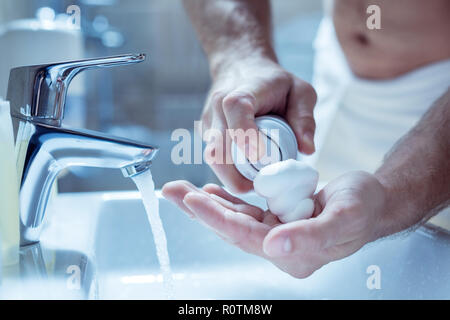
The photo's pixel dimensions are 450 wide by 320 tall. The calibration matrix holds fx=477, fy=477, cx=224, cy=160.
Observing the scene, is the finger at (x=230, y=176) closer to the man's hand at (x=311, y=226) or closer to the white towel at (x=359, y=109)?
the man's hand at (x=311, y=226)

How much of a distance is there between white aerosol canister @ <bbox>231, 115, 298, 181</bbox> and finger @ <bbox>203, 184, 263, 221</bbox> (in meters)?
0.03

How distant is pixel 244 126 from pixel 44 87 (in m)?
0.16

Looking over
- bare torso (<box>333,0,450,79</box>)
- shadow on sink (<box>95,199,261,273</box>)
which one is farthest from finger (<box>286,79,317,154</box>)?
bare torso (<box>333,0,450,79</box>)

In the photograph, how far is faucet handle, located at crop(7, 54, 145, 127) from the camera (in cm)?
34

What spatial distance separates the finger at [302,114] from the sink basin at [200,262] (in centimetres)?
9

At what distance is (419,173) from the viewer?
439mm

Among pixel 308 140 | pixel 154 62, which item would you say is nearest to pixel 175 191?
pixel 308 140

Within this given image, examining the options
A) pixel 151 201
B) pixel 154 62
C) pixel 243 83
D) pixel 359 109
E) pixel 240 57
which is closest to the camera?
pixel 151 201

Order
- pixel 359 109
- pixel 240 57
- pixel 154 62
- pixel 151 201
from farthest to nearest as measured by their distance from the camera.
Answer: pixel 154 62 < pixel 359 109 < pixel 240 57 < pixel 151 201

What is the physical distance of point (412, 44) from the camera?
2.24 ft

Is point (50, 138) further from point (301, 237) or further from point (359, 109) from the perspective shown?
point (359, 109)

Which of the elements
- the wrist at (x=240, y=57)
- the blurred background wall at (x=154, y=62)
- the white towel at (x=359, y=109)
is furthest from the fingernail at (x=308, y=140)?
the blurred background wall at (x=154, y=62)

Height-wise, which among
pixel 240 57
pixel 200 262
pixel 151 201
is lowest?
pixel 200 262

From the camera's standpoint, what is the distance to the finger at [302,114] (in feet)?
1.50
